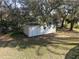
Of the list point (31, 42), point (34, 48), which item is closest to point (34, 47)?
point (34, 48)

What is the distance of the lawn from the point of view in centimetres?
955

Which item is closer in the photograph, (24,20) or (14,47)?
(14,47)

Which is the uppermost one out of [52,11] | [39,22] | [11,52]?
[52,11]

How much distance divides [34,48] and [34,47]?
0.20 metres

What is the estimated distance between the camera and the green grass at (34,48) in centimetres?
955

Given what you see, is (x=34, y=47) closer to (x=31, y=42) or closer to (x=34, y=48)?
(x=34, y=48)

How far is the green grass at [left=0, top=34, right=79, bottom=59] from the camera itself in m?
9.55

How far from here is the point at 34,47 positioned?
11.1m

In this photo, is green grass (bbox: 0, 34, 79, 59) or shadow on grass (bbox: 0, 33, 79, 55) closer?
green grass (bbox: 0, 34, 79, 59)

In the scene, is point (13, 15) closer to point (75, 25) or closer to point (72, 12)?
point (72, 12)

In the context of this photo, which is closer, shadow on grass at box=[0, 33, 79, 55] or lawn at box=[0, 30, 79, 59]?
lawn at box=[0, 30, 79, 59]

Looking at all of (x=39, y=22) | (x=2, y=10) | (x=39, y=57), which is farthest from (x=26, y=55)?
(x=2, y=10)

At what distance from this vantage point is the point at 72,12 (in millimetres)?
13797

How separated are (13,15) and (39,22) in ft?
A: 9.29
